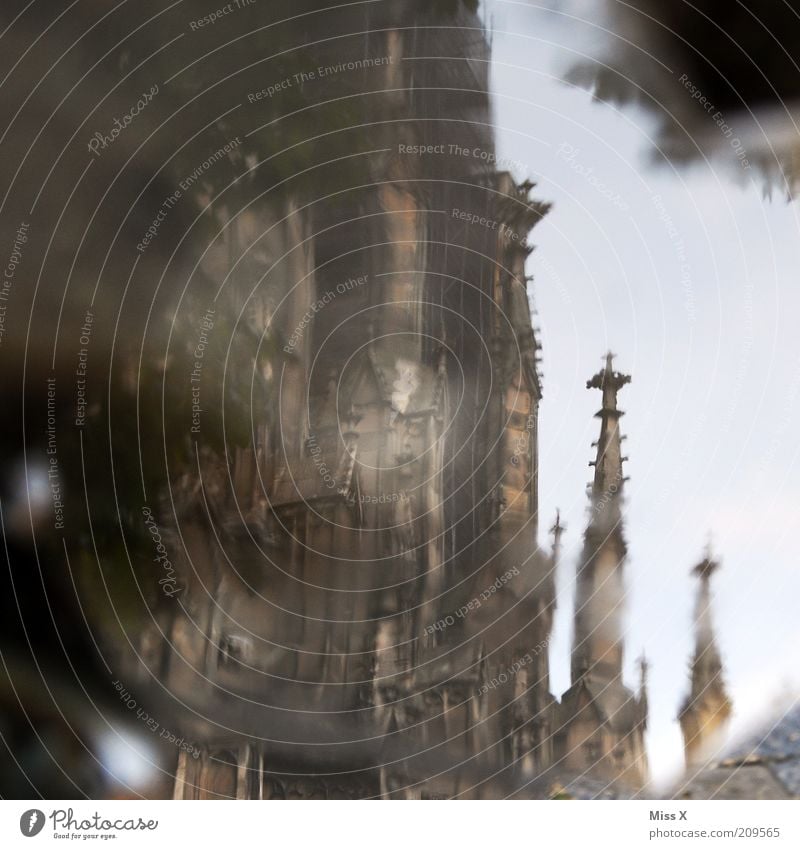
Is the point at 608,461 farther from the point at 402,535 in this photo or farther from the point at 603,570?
the point at 402,535

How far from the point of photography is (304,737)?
1.41 m

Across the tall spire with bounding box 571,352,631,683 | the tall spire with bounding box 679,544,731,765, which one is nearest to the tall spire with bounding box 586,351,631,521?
the tall spire with bounding box 571,352,631,683

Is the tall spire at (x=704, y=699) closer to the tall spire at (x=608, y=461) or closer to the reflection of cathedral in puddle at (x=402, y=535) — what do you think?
the reflection of cathedral in puddle at (x=402, y=535)

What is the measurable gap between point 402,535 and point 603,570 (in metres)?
0.32

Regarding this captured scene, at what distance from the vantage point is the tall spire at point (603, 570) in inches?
55.9

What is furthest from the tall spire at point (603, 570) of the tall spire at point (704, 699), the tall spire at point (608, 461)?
the tall spire at point (704, 699)

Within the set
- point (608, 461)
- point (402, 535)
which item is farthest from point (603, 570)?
point (402, 535)

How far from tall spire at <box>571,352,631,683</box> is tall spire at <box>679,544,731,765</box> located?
118mm

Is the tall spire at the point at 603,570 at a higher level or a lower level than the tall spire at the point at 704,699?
higher

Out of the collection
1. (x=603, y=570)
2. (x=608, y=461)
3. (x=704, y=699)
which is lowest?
(x=704, y=699)

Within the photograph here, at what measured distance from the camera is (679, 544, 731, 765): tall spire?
1.40m

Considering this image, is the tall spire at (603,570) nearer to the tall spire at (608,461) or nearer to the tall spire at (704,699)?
the tall spire at (608,461)

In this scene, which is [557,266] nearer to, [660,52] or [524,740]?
[660,52]

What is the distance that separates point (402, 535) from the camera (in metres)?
1.46
